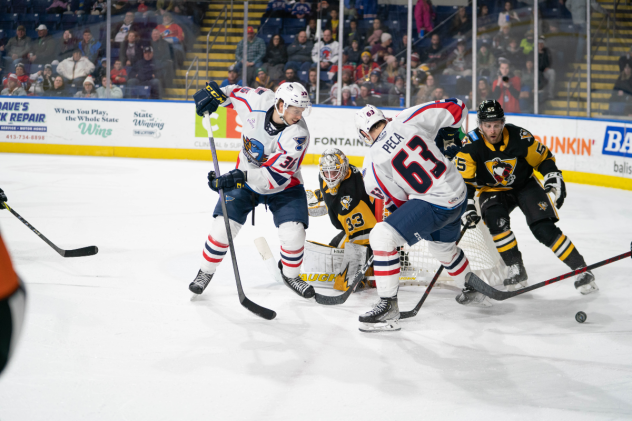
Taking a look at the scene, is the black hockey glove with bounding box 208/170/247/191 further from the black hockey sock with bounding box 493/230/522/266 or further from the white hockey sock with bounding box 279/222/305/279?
the black hockey sock with bounding box 493/230/522/266

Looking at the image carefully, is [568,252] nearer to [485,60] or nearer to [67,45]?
[485,60]

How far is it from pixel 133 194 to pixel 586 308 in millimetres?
4643

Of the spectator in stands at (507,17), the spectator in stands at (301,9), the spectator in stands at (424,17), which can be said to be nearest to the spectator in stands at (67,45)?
the spectator in stands at (301,9)

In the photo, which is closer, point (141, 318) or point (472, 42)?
point (141, 318)

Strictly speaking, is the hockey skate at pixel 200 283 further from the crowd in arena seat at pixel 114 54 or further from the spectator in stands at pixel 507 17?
the crowd in arena seat at pixel 114 54

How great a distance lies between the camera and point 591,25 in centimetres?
788

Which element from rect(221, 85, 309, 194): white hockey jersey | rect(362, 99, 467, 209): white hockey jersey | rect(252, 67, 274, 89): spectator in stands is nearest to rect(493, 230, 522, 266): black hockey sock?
rect(362, 99, 467, 209): white hockey jersey

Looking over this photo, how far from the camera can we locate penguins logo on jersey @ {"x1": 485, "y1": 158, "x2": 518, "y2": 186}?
11.5 ft

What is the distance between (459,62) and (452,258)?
6.22 meters

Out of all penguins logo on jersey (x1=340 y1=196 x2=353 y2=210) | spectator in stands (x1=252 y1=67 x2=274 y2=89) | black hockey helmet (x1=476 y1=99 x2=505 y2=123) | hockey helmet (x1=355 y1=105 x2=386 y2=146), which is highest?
spectator in stands (x1=252 y1=67 x2=274 y2=89)

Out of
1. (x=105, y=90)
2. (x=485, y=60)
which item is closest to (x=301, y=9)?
(x=485, y=60)

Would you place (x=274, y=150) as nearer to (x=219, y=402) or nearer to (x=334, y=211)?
(x=334, y=211)

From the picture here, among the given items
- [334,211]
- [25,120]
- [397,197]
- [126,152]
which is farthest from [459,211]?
[25,120]

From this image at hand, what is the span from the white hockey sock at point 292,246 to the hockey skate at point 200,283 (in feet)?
1.38
